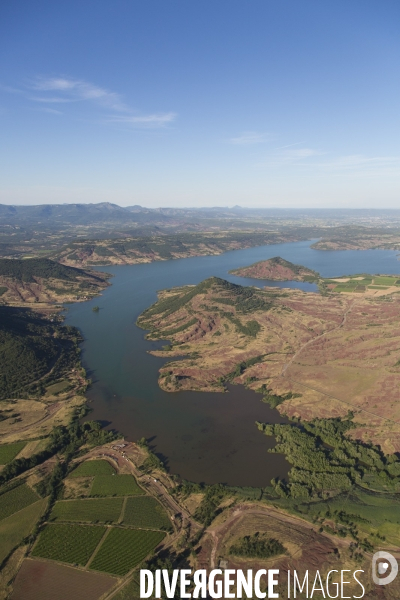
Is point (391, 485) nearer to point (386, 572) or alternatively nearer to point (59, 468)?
point (386, 572)

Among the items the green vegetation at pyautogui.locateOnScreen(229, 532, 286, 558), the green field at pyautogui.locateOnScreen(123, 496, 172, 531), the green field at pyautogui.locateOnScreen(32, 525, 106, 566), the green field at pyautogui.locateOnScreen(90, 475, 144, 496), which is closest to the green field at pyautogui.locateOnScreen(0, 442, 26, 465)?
the green field at pyautogui.locateOnScreen(90, 475, 144, 496)

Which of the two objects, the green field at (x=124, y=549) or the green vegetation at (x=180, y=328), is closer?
the green field at (x=124, y=549)

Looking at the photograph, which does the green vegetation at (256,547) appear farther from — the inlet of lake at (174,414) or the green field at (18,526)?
the green field at (18,526)

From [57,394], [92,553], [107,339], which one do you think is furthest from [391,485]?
[107,339]

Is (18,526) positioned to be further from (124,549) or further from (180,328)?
(180,328)

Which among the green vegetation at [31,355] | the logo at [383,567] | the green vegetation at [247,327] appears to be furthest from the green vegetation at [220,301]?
the logo at [383,567]

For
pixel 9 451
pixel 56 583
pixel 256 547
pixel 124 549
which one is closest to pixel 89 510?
pixel 124 549

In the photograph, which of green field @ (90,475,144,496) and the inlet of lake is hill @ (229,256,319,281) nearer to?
the inlet of lake
